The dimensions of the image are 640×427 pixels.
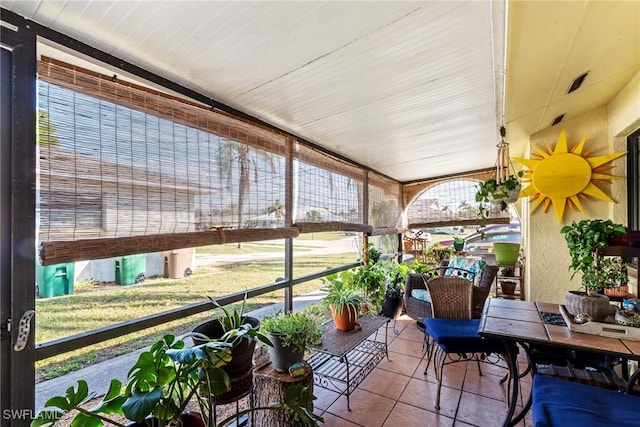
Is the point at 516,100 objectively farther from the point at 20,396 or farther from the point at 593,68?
the point at 20,396

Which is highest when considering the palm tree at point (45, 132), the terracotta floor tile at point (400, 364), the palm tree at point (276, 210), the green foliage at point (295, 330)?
the palm tree at point (45, 132)

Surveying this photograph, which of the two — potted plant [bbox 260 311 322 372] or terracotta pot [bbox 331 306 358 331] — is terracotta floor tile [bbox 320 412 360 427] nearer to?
potted plant [bbox 260 311 322 372]

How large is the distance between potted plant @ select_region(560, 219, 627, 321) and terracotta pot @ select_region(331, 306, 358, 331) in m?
1.46

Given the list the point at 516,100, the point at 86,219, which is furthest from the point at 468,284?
the point at 86,219

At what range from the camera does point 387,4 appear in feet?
3.82

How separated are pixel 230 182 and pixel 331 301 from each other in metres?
1.33

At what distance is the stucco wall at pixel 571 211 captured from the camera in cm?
252

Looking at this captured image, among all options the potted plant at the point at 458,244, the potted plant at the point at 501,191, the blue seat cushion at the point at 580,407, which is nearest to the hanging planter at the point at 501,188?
the potted plant at the point at 501,191

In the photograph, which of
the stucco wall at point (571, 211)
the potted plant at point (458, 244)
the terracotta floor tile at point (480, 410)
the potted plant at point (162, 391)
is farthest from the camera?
the potted plant at point (458, 244)

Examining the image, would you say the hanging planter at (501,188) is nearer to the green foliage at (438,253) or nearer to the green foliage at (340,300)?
the green foliage at (340,300)

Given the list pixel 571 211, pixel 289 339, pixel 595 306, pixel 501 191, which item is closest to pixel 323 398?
pixel 289 339

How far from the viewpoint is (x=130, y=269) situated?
5.61 ft

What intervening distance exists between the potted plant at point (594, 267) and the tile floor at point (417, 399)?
91 centimetres

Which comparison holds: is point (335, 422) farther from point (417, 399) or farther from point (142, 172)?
point (142, 172)
